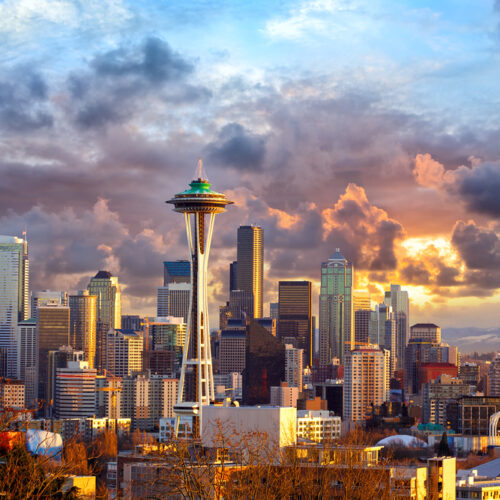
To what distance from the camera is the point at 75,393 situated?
16325cm

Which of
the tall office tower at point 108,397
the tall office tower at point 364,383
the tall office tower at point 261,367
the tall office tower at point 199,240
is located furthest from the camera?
the tall office tower at point 261,367

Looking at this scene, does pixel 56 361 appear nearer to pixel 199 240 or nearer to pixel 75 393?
pixel 75 393

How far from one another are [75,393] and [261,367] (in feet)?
118

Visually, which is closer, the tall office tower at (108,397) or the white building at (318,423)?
the white building at (318,423)

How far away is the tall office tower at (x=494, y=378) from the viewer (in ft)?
611

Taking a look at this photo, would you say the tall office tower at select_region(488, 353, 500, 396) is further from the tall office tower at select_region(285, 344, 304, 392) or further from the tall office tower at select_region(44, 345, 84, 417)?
the tall office tower at select_region(44, 345, 84, 417)

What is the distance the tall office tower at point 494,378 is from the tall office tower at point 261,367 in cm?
3038

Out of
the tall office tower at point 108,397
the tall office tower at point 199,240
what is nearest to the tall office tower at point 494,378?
the tall office tower at point 108,397

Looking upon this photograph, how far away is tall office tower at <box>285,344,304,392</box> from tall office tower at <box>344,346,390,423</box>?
64.9 feet

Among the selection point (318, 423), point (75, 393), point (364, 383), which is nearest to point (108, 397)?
point (75, 393)

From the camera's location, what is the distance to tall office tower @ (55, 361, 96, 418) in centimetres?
15962

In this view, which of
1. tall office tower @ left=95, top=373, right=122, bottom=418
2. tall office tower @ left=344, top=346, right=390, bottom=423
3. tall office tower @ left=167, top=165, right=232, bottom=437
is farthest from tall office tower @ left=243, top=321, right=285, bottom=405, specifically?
tall office tower @ left=167, top=165, right=232, bottom=437

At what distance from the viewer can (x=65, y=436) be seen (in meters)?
119

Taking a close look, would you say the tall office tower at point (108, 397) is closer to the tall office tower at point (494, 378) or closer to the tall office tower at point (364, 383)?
the tall office tower at point (364, 383)
